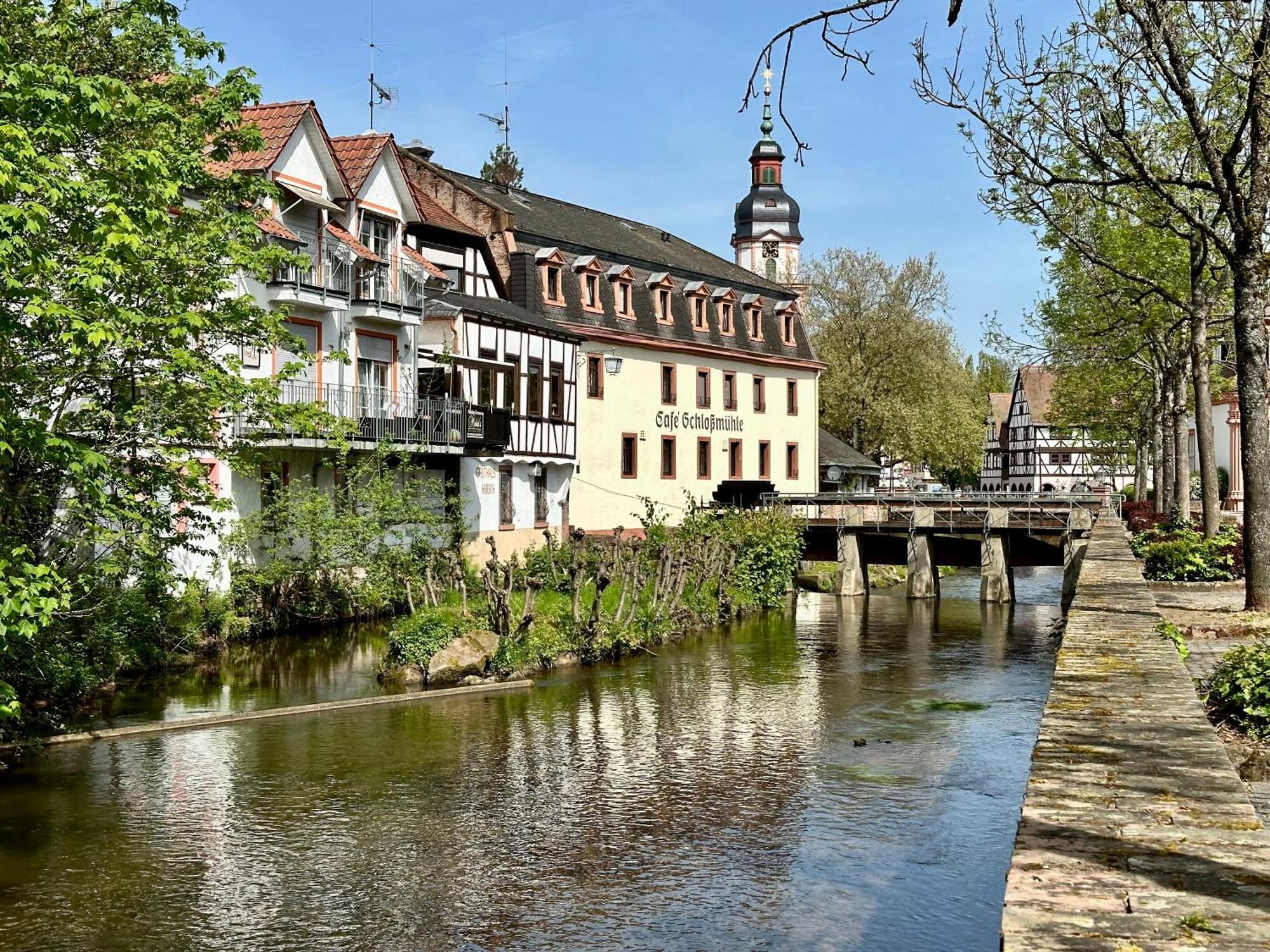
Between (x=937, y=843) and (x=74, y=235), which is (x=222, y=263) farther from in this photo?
(x=937, y=843)

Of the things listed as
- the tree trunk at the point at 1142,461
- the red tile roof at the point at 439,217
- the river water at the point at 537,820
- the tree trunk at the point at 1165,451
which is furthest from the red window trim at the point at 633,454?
the river water at the point at 537,820

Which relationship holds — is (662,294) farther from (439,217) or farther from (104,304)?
(104,304)

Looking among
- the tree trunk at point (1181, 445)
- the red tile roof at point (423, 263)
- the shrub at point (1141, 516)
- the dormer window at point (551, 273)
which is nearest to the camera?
the tree trunk at point (1181, 445)

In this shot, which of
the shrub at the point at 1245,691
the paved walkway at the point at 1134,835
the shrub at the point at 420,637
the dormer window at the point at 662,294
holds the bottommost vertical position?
the shrub at the point at 420,637

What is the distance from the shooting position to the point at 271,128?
31.2 metres

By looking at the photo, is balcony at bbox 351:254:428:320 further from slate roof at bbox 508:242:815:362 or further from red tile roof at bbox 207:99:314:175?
slate roof at bbox 508:242:815:362

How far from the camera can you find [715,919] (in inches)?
408

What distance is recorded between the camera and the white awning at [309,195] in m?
30.8

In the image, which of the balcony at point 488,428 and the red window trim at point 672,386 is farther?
the red window trim at point 672,386

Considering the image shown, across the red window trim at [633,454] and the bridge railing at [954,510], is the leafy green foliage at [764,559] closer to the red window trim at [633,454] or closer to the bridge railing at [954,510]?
the bridge railing at [954,510]

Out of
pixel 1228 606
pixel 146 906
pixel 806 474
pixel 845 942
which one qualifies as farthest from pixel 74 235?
pixel 806 474

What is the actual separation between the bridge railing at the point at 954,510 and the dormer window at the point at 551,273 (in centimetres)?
1016

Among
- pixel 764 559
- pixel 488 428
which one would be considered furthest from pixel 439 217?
pixel 764 559

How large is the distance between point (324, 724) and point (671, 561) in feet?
42.6
